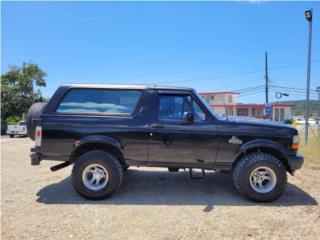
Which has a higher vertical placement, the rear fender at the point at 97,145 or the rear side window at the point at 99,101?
the rear side window at the point at 99,101

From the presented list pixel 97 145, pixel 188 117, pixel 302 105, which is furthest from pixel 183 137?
pixel 302 105

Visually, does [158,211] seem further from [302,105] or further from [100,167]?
[302,105]

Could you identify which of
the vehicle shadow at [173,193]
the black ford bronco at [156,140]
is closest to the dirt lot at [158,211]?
the vehicle shadow at [173,193]

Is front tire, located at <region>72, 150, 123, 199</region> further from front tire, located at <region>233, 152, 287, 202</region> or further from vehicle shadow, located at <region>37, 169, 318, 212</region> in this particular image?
front tire, located at <region>233, 152, 287, 202</region>

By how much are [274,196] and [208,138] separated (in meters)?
1.52

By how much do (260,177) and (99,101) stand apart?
3239 mm

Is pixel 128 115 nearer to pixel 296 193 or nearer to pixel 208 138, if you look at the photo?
pixel 208 138

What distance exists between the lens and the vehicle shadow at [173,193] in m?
5.18

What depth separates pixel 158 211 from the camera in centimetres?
473

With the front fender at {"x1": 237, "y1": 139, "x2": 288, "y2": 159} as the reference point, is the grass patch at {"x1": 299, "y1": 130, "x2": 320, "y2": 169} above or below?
below

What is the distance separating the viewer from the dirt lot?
396 centimetres

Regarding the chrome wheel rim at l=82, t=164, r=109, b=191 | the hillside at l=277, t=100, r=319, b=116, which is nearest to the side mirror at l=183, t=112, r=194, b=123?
the chrome wheel rim at l=82, t=164, r=109, b=191

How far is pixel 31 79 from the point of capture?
146ft

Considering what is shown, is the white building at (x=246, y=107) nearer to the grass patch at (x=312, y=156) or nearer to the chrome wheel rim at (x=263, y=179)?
the grass patch at (x=312, y=156)
